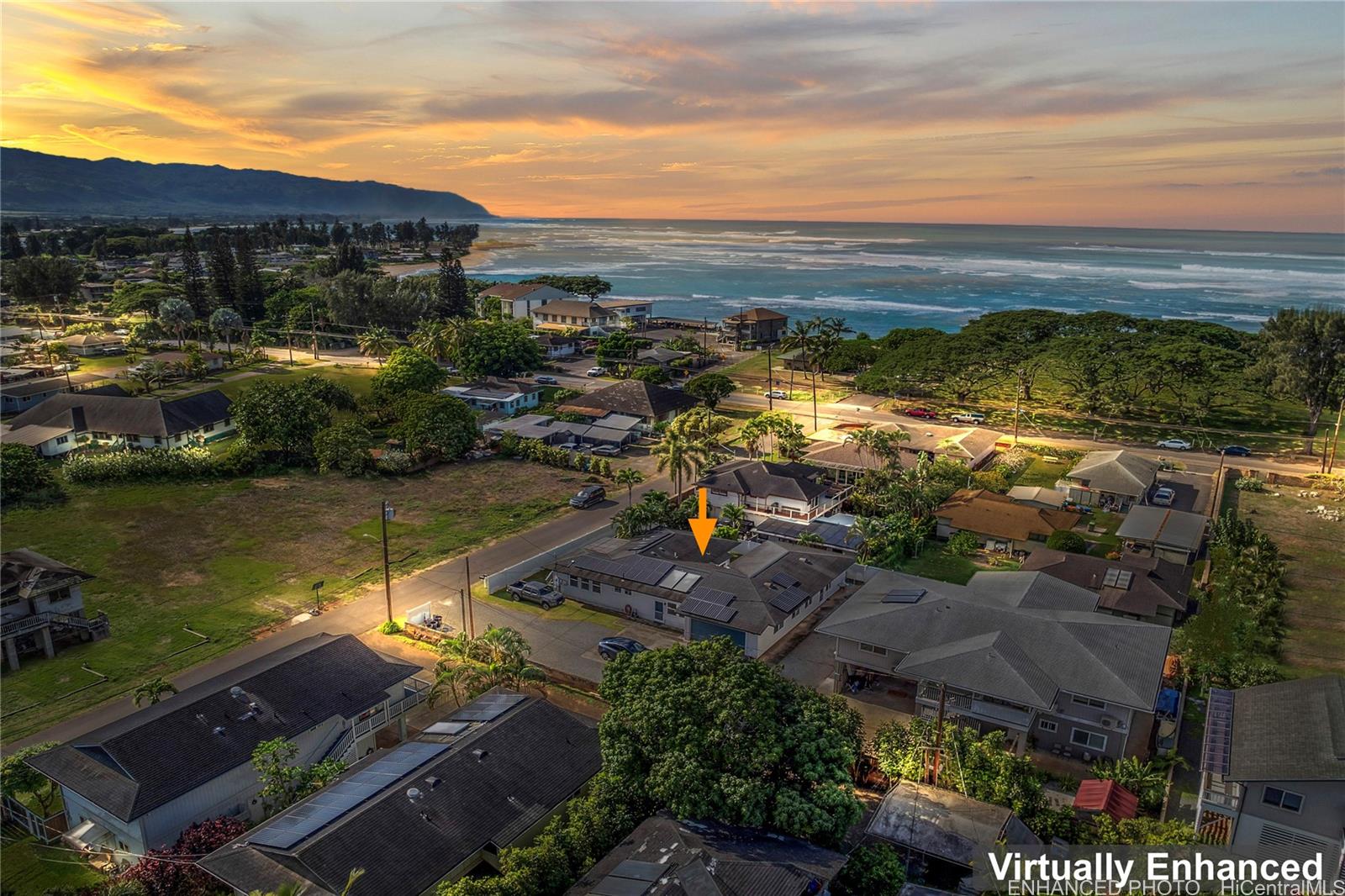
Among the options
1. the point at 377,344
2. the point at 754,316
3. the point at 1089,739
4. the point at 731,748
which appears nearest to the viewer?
the point at 731,748

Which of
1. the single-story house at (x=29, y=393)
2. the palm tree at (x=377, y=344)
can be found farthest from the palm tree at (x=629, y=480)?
the single-story house at (x=29, y=393)

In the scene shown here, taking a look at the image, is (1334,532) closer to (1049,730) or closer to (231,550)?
(1049,730)

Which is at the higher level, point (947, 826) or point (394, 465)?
point (394, 465)

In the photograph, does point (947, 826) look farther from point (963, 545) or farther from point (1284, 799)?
point (963, 545)

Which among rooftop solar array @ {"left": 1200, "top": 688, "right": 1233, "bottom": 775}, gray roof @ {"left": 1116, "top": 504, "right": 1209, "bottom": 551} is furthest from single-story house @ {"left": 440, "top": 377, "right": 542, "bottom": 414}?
rooftop solar array @ {"left": 1200, "top": 688, "right": 1233, "bottom": 775}

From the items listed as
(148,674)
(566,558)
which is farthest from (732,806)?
(148,674)

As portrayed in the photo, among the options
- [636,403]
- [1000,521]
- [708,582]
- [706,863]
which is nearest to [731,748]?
[706,863]
